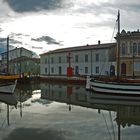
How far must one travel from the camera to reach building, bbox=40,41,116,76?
6100 centimetres

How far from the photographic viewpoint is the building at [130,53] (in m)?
A: 53.7

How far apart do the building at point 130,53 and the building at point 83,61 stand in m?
3.55

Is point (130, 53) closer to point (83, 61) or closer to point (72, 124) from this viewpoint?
point (83, 61)

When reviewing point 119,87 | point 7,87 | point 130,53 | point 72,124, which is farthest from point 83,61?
point 72,124

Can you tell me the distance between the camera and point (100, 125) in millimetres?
15398

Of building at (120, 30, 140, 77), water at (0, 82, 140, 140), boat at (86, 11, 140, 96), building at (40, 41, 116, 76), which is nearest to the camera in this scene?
water at (0, 82, 140, 140)

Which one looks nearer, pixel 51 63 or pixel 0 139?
pixel 0 139

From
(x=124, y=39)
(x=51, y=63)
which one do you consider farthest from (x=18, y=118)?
(x=51, y=63)

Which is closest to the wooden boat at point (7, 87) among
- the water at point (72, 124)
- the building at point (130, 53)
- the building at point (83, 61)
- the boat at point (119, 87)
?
the boat at point (119, 87)

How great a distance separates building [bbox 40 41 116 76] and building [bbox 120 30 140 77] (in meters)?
3.55

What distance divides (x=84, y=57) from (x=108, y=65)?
26.2 ft

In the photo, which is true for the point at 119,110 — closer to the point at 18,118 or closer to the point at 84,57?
the point at 18,118

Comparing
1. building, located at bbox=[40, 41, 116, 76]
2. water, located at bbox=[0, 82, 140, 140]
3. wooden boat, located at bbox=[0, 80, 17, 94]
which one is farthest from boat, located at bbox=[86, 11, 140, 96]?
building, located at bbox=[40, 41, 116, 76]

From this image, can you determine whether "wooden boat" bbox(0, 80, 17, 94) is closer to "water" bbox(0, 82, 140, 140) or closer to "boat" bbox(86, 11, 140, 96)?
"boat" bbox(86, 11, 140, 96)
